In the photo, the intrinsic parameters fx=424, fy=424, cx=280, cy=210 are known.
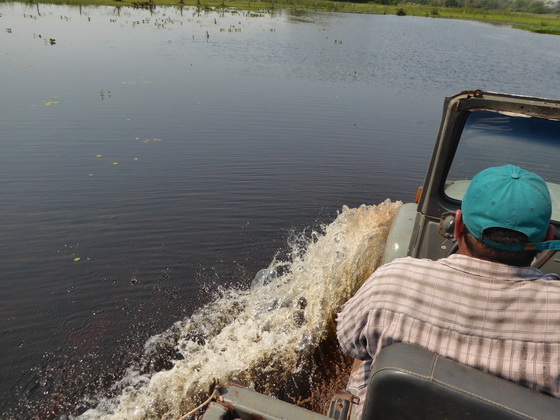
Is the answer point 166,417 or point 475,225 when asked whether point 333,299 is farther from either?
point 475,225

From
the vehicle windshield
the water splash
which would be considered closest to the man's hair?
the vehicle windshield

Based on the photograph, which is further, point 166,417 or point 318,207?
point 318,207

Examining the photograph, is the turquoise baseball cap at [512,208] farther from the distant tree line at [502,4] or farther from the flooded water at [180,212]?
the distant tree line at [502,4]

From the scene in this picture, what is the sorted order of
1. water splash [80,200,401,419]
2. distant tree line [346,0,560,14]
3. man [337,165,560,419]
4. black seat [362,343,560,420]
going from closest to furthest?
black seat [362,343,560,420], man [337,165,560,419], water splash [80,200,401,419], distant tree line [346,0,560,14]

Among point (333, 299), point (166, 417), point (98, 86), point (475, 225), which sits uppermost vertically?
point (475, 225)

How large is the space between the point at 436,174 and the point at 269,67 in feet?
47.2

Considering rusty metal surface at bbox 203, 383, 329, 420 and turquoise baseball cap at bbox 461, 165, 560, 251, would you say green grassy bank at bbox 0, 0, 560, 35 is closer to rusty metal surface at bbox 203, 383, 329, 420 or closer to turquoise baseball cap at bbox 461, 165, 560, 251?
rusty metal surface at bbox 203, 383, 329, 420

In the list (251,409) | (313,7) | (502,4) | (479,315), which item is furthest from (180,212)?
(502,4)

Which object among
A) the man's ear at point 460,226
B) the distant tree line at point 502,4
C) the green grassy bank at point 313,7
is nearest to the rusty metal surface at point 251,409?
the man's ear at point 460,226

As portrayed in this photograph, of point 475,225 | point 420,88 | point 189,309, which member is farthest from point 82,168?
point 420,88

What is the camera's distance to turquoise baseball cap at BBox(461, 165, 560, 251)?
1.49m

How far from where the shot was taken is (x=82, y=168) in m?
7.62

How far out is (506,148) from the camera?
3.03m

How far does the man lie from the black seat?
0.25ft
